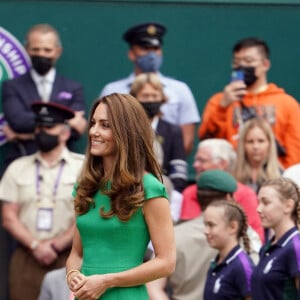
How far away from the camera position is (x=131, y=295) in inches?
189

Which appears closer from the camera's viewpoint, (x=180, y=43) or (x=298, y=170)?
(x=298, y=170)

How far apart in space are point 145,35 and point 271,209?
2874 millimetres

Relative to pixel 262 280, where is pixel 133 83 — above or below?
above

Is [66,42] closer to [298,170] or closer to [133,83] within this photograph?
[133,83]

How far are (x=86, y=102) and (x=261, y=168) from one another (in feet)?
5.89

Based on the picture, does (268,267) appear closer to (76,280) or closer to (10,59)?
(76,280)

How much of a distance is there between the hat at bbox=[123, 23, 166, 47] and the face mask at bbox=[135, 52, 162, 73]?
0.10m

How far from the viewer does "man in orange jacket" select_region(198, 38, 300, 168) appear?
930 cm

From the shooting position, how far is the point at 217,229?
23.7 feet

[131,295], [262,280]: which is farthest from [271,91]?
[131,295]

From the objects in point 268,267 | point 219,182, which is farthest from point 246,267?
point 219,182

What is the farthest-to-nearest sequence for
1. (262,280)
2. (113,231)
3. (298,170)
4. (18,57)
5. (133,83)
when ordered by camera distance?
(18,57) < (133,83) < (298,170) < (262,280) < (113,231)

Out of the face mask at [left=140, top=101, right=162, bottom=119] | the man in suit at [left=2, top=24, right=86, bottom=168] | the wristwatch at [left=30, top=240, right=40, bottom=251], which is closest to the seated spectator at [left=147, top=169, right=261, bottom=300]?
the wristwatch at [left=30, top=240, right=40, bottom=251]

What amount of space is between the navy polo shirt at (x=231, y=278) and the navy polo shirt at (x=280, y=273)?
0.10 m
